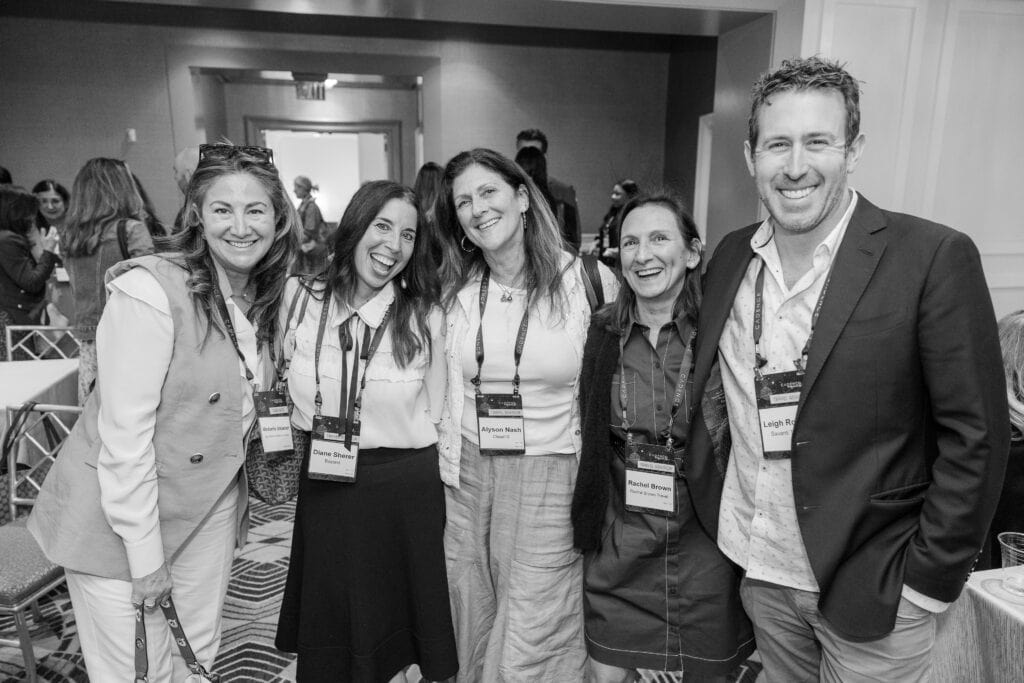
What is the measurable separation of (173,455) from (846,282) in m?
1.55

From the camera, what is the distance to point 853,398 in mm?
1297

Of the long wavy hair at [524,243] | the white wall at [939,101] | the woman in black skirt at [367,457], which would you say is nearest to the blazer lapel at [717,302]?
the long wavy hair at [524,243]

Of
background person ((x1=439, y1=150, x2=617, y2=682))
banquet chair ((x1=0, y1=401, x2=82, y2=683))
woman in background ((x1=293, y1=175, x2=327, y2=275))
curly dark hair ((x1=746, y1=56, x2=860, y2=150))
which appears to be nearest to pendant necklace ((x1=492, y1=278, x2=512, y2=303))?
background person ((x1=439, y1=150, x2=617, y2=682))

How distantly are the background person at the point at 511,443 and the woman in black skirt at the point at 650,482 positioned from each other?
0.09 metres

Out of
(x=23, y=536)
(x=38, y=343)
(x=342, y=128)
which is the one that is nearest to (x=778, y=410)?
(x=23, y=536)

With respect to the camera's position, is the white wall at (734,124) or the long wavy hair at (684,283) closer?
the long wavy hair at (684,283)

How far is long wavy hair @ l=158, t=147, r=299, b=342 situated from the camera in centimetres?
155

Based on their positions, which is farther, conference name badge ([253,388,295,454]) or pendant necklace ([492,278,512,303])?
pendant necklace ([492,278,512,303])

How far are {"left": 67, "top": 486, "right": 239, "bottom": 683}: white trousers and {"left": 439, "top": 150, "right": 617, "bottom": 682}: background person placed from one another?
24.7 inches

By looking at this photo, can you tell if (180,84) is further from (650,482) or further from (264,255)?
(650,482)

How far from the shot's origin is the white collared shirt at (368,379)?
5.81 ft

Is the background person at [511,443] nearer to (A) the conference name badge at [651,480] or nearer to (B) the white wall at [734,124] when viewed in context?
(A) the conference name badge at [651,480]

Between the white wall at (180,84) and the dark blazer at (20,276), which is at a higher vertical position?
the white wall at (180,84)

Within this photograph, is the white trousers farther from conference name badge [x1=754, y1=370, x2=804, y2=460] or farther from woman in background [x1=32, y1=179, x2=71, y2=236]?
woman in background [x1=32, y1=179, x2=71, y2=236]
